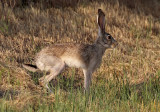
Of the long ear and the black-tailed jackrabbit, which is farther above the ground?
the long ear

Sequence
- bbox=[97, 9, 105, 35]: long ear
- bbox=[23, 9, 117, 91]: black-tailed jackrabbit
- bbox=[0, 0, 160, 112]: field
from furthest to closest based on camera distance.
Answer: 1. bbox=[97, 9, 105, 35]: long ear
2. bbox=[23, 9, 117, 91]: black-tailed jackrabbit
3. bbox=[0, 0, 160, 112]: field

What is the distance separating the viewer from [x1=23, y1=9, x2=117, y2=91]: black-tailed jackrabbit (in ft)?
19.9

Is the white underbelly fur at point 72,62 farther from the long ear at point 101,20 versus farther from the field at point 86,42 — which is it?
the long ear at point 101,20

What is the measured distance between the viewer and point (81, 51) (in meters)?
6.32

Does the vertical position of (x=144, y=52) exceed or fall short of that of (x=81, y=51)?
it falls short

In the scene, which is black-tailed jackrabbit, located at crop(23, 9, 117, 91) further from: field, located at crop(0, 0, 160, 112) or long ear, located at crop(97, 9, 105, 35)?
field, located at crop(0, 0, 160, 112)

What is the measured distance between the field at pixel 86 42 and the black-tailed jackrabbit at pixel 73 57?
0.73ft

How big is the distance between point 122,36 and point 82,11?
1.53m

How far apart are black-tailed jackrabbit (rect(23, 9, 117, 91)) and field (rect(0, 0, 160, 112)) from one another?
224mm

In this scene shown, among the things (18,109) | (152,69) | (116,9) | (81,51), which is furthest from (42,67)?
(116,9)

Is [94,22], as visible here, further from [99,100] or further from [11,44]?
[99,100]

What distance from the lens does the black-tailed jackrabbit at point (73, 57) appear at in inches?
239

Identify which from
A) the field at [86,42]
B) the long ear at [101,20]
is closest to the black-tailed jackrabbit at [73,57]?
the long ear at [101,20]

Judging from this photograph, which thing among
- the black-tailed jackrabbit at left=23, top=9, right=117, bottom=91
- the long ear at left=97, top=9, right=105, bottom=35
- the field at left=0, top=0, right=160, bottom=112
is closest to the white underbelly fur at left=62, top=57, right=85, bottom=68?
the black-tailed jackrabbit at left=23, top=9, right=117, bottom=91
